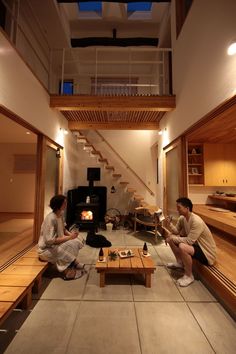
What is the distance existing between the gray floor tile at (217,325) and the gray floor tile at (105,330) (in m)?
0.70

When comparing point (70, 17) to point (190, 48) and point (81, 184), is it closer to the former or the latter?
point (190, 48)

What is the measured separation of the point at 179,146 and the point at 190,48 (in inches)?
69.1

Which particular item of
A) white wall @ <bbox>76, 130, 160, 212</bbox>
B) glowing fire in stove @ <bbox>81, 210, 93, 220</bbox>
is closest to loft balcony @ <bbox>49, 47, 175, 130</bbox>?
white wall @ <bbox>76, 130, 160, 212</bbox>

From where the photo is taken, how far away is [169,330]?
172 centimetres

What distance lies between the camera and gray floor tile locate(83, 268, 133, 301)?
2.20 m

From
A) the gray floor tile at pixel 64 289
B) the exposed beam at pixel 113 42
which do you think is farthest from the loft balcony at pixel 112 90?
the gray floor tile at pixel 64 289

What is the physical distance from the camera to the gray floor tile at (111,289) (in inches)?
86.6

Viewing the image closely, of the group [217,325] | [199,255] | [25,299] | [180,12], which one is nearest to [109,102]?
[180,12]

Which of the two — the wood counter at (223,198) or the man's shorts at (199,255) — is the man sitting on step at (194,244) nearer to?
the man's shorts at (199,255)

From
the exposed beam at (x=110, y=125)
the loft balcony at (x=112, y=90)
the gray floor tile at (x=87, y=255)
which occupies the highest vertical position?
the loft balcony at (x=112, y=90)

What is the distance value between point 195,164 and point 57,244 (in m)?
3.98

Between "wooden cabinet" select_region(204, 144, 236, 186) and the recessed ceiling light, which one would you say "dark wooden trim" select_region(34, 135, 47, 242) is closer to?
the recessed ceiling light

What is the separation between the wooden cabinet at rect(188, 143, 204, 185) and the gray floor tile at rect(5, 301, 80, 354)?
13.3 feet

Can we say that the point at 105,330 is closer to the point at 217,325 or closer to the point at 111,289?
the point at 111,289
